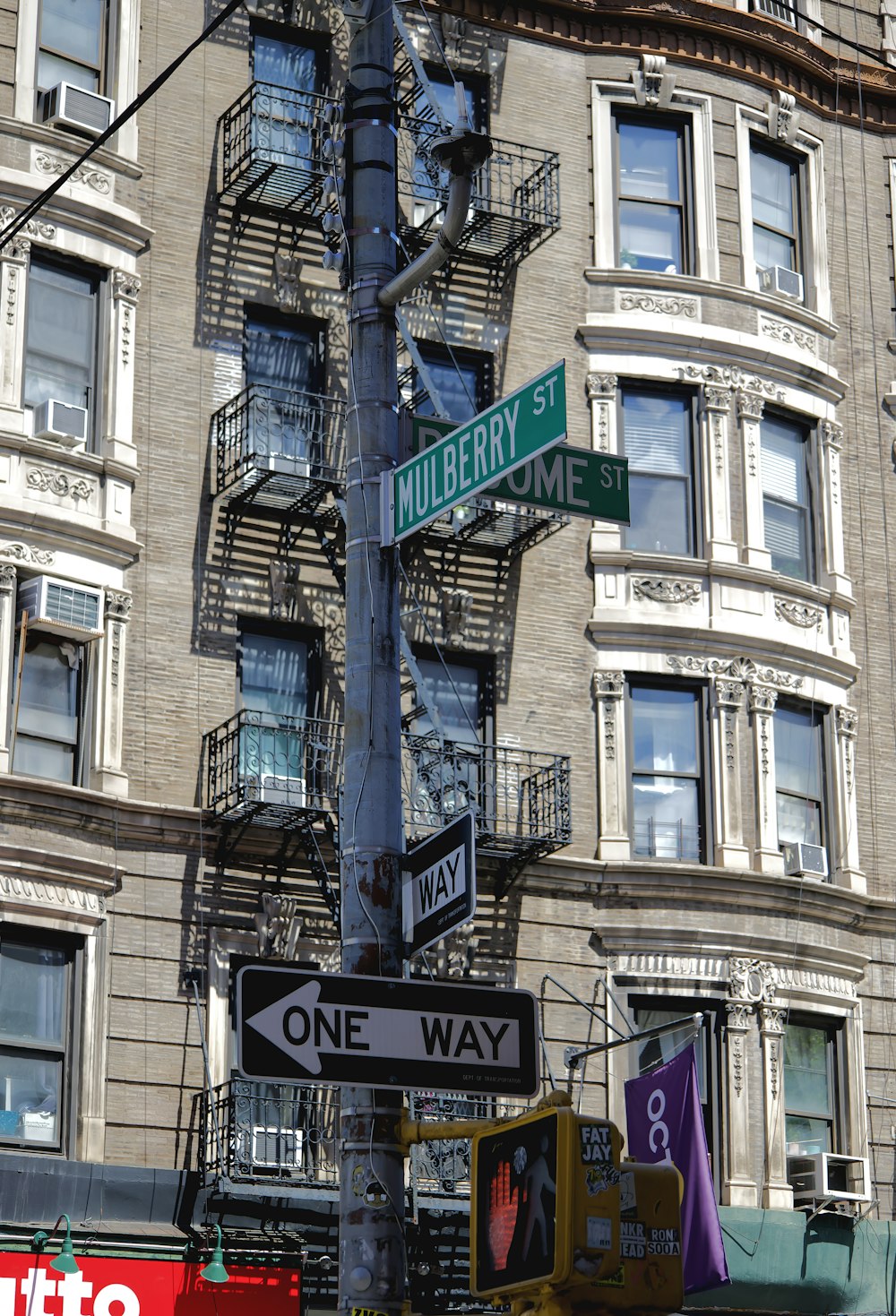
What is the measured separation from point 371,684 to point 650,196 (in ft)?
62.6

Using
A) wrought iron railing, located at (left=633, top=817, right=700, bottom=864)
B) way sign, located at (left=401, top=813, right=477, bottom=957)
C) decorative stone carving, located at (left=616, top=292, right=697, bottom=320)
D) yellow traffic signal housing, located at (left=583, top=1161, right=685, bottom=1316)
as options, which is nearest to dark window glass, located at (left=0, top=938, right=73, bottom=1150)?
wrought iron railing, located at (left=633, top=817, right=700, bottom=864)

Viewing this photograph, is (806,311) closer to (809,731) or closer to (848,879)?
(809,731)

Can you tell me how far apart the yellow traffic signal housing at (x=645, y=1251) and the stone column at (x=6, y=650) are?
14.9m

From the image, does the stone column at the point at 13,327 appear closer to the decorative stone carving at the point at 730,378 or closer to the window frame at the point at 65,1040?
the window frame at the point at 65,1040

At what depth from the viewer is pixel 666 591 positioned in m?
24.5

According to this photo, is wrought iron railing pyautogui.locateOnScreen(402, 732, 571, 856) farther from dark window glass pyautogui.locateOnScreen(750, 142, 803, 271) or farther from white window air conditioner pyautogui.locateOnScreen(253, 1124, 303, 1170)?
dark window glass pyautogui.locateOnScreen(750, 142, 803, 271)

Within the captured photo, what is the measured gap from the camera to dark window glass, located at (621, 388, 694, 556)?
25.1 m

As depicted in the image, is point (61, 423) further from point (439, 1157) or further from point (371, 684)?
point (371, 684)

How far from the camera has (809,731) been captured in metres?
25.5

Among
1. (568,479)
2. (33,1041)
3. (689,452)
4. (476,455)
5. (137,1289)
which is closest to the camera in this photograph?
(476,455)

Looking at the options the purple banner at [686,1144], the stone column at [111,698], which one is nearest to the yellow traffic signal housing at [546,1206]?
the purple banner at [686,1144]

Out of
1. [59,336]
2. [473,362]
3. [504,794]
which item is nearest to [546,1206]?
[504,794]

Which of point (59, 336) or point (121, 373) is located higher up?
point (59, 336)

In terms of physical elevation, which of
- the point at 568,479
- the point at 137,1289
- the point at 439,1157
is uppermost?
the point at 568,479
